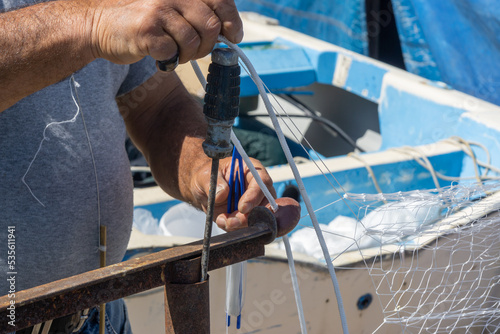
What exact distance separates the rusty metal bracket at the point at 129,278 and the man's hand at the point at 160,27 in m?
0.23

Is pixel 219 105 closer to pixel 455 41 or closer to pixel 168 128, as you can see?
pixel 168 128

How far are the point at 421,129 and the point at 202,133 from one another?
1.76 meters

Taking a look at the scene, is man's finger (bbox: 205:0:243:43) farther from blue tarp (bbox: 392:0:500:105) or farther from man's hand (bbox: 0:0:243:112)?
blue tarp (bbox: 392:0:500:105)

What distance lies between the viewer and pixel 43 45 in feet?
2.08

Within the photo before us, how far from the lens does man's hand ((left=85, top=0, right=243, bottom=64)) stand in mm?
577

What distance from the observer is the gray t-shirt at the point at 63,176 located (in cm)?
86

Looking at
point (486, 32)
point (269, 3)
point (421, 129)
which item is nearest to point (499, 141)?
point (421, 129)

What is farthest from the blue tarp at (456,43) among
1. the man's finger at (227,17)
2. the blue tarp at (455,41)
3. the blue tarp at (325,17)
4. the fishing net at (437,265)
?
the man's finger at (227,17)

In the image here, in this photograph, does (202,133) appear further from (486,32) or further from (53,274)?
(486,32)

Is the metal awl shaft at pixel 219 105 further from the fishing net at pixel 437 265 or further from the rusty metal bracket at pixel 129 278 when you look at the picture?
the fishing net at pixel 437 265

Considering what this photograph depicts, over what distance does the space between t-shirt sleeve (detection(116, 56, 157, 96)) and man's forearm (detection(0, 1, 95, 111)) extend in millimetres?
417

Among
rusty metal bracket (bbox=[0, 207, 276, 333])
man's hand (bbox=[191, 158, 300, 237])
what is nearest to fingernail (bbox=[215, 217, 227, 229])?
man's hand (bbox=[191, 158, 300, 237])

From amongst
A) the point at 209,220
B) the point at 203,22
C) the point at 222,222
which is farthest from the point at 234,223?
the point at 203,22

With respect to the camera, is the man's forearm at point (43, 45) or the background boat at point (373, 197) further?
the background boat at point (373, 197)
